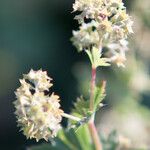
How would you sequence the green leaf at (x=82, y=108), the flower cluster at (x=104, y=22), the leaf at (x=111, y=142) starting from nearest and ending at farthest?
the flower cluster at (x=104, y=22) → the green leaf at (x=82, y=108) → the leaf at (x=111, y=142)

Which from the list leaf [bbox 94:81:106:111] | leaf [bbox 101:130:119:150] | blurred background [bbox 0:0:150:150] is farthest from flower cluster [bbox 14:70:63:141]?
blurred background [bbox 0:0:150:150]

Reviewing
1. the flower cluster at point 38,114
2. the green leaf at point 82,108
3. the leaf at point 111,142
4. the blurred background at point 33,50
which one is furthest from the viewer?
the blurred background at point 33,50

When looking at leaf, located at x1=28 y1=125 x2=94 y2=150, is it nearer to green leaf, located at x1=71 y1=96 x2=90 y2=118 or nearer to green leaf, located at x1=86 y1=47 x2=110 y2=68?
green leaf, located at x1=71 y1=96 x2=90 y2=118

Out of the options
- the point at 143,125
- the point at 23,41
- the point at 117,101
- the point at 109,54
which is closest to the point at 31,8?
the point at 23,41

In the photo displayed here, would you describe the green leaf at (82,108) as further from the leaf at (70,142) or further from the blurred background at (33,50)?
the blurred background at (33,50)

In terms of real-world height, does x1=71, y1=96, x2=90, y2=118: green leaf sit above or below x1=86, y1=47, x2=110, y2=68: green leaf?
below

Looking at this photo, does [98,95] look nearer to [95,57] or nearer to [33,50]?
[95,57]

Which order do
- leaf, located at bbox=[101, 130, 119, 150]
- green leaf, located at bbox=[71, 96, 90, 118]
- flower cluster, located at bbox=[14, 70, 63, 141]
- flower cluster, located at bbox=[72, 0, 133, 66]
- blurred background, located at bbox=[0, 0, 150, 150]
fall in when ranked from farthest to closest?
blurred background, located at bbox=[0, 0, 150, 150] < leaf, located at bbox=[101, 130, 119, 150] < green leaf, located at bbox=[71, 96, 90, 118] < flower cluster, located at bbox=[72, 0, 133, 66] < flower cluster, located at bbox=[14, 70, 63, 141]

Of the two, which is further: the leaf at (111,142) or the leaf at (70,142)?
the leaf at (111,142)

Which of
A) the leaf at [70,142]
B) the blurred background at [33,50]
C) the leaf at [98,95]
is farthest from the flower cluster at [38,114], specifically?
the blurred background at [33,50]

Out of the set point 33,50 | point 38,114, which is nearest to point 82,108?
point 38,114

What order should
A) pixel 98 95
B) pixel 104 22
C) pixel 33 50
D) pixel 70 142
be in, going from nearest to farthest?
pixel 104 22
pixel 98 95
pixel 70 142
pixel 33 50

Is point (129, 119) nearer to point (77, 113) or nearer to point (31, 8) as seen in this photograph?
point (77, 113)
